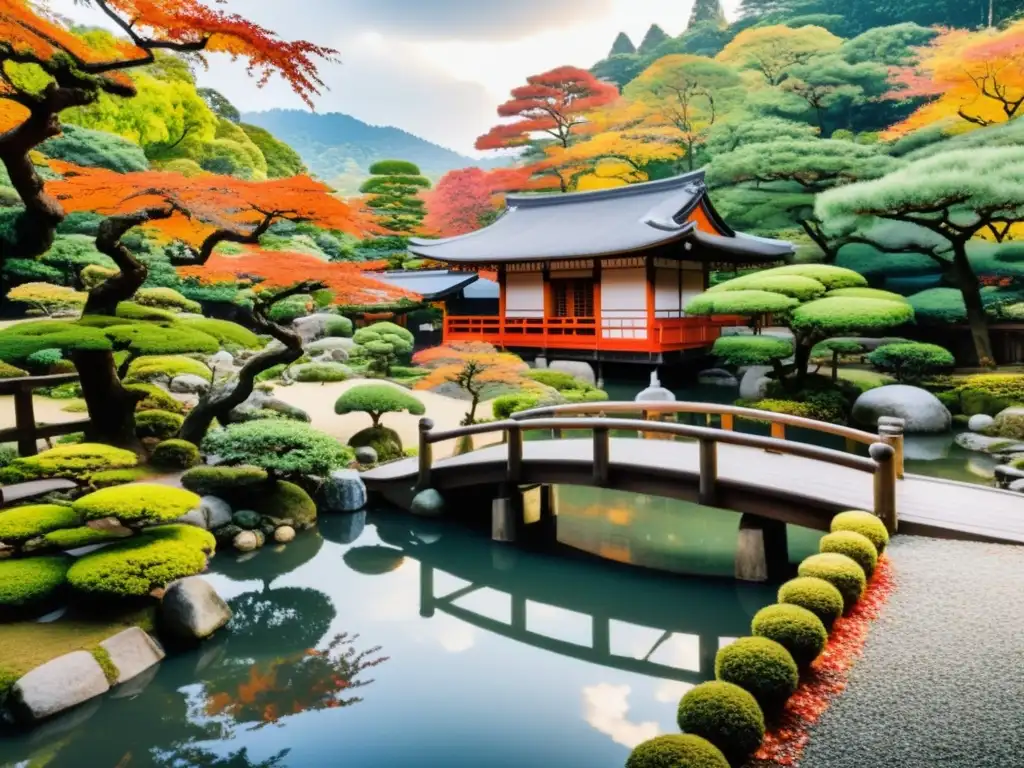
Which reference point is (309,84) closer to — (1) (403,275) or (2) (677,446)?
(2) (677,446)

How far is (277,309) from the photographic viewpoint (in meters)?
22.8

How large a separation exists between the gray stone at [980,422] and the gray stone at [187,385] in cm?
1615

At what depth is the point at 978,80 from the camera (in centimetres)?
2027

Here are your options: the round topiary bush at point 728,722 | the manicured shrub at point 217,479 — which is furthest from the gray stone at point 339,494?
the round topiary bush at point 728,722

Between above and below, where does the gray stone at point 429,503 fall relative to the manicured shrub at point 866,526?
below

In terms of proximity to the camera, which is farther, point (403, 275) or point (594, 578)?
point (403, 275)

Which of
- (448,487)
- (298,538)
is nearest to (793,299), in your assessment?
(448,487)

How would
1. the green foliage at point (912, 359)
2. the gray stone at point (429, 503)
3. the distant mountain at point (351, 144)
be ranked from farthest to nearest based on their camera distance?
1. the distant mountain at point (351, 144)
2. the green foliage at point (912, 359)
3. the gray stone at point (429, 503)

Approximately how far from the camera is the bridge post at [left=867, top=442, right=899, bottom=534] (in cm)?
621

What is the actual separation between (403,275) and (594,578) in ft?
60.2

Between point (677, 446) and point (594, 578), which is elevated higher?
point (677, 446)

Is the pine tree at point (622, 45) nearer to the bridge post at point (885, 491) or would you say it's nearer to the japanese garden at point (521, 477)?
the japanese garden at point (521, 477)

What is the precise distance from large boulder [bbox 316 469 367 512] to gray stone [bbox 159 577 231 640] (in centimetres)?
376

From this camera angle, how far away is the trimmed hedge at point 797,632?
424 centimetres
